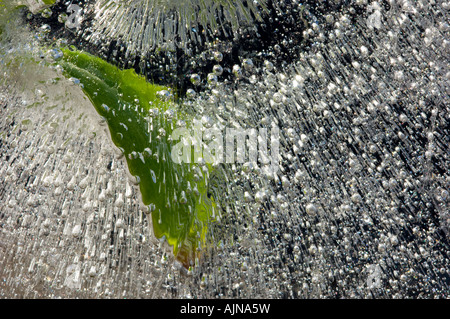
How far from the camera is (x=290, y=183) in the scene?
1.27 feet

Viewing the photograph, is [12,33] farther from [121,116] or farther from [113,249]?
[113,249]

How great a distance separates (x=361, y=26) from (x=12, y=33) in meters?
0.40

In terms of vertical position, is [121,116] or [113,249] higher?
[121,116]

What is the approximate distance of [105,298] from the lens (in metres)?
0.39

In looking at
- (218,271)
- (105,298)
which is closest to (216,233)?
(218,271)

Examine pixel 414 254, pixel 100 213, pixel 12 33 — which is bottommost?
pixel 414 254

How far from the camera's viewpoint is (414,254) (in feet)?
1.26

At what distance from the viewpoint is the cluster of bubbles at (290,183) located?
383 mm

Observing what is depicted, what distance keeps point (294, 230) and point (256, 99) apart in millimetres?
149

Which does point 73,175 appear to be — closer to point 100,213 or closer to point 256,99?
point 100,213

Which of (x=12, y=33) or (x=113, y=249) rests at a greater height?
(x=12, y=33)

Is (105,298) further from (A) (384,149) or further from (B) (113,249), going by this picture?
(A) (384,149)

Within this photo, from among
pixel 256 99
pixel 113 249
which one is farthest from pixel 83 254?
pixel 256 99

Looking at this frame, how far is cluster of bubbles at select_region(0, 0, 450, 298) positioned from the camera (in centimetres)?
38
